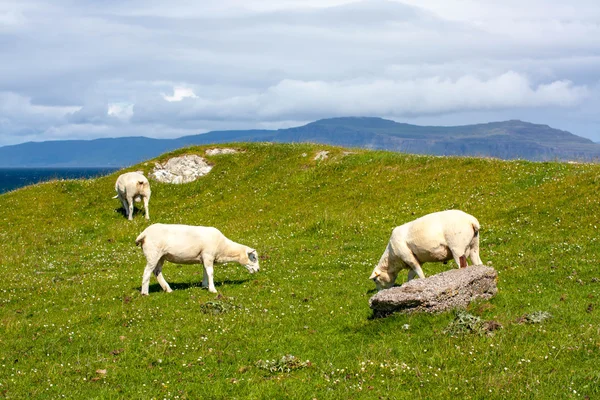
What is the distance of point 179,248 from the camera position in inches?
781

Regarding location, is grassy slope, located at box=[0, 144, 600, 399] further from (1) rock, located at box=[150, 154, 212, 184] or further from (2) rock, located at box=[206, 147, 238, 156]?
(2) rock, located at box=[206, 147, 238, 156]

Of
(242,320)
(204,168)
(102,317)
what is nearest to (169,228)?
(102,317)

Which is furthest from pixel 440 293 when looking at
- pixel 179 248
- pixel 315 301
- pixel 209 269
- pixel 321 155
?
pixel 321 155

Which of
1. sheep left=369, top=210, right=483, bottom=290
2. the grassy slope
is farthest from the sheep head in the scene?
the grassy slope

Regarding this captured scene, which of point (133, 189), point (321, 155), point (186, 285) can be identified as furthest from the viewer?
point (321, 155)

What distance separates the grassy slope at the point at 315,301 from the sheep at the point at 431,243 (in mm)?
1447

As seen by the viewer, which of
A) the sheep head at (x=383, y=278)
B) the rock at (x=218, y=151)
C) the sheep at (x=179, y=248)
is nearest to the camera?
the sheep head at (x=383, y=278)

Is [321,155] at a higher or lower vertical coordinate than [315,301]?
higher

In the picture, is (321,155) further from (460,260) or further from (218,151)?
(460,260)

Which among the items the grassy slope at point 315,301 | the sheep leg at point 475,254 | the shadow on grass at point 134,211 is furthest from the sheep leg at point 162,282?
the shadow on grass at point 134,211

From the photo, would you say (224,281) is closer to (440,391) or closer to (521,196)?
(440,391)

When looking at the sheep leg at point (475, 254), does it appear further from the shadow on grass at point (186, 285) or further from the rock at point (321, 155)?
the rock at point (321, 155)

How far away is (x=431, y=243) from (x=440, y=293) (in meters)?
2.73

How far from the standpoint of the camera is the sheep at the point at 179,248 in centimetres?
1966
